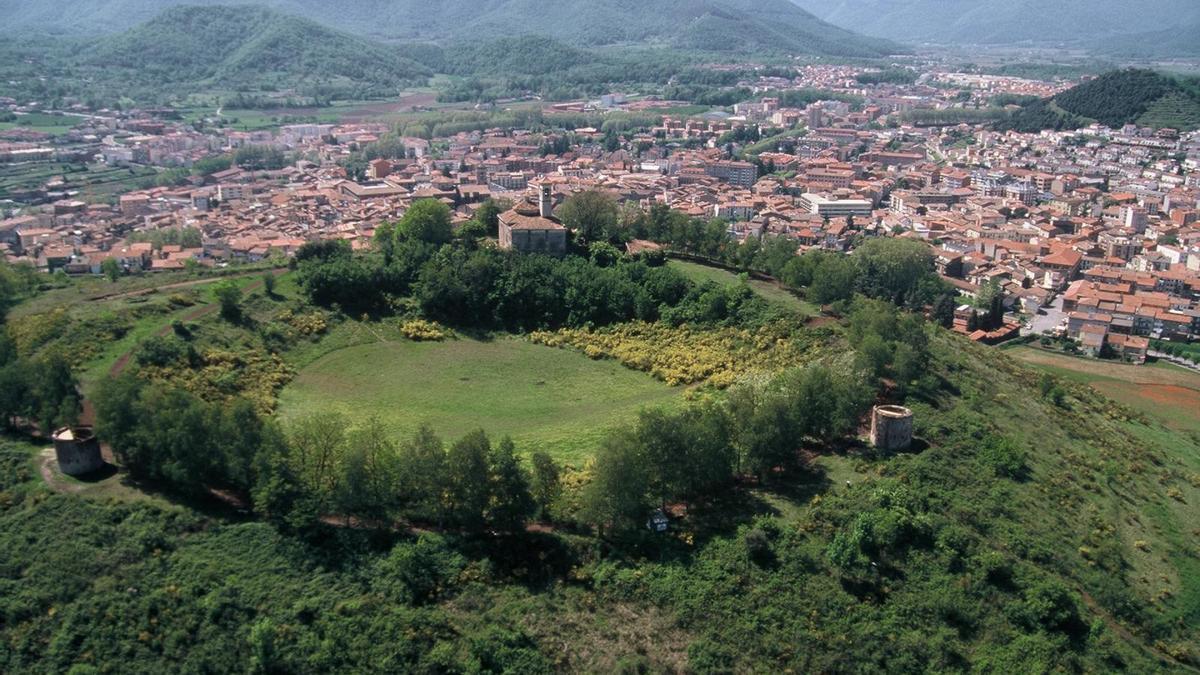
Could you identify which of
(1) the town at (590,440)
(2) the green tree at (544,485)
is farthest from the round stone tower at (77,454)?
(2) the green tree at (544,485)

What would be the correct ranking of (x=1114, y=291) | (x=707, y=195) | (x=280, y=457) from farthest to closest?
1. (x=707, y=195)
2. (x=1114, y=291)
3. (x=280, y=457)

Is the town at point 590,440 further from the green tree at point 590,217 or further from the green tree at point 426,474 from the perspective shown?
the green tree at point 590,217

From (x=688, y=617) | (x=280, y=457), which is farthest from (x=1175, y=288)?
(x=280, y=457)

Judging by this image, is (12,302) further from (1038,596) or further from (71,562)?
(1038,596)

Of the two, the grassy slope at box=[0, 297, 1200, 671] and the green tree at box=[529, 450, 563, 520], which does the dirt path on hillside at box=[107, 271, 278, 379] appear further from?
the green tree at box=[529, 450, 563, 520]

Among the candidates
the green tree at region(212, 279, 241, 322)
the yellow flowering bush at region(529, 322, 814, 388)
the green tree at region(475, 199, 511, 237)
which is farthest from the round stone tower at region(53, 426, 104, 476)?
the green tree at region(475, 199, 511, 237)
